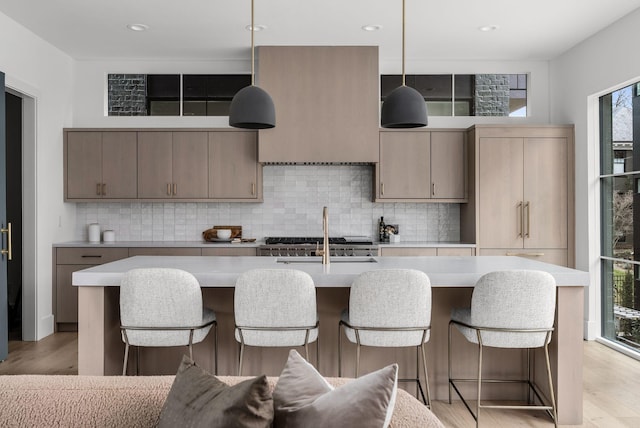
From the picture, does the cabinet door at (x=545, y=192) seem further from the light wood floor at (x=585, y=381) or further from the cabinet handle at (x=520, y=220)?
the light wood floor at (x=585, y=381)

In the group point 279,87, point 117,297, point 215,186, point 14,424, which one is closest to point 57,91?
point 215,186

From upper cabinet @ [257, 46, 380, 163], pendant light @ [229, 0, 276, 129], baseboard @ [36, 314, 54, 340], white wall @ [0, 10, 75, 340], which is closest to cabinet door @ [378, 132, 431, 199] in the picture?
upper cabinet @ [257, 46, 380, 163]

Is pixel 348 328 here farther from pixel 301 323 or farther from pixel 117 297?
pixel 117 297

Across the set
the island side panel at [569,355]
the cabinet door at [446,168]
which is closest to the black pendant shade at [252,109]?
the island side panel at [569,355]

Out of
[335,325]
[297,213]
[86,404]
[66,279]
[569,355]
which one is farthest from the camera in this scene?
[297,213]

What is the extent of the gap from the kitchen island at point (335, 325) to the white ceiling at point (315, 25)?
219cm

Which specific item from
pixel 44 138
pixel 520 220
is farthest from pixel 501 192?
pixel 44 138

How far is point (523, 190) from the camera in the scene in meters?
5.28

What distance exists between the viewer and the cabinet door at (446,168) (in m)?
5.50

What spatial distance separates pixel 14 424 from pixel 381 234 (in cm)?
458

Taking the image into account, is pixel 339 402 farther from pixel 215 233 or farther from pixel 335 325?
pixel 215 233

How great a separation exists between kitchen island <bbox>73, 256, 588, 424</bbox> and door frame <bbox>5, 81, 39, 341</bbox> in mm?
2104

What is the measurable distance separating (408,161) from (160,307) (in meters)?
3.45

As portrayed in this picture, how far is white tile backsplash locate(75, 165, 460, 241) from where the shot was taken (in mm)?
5840
